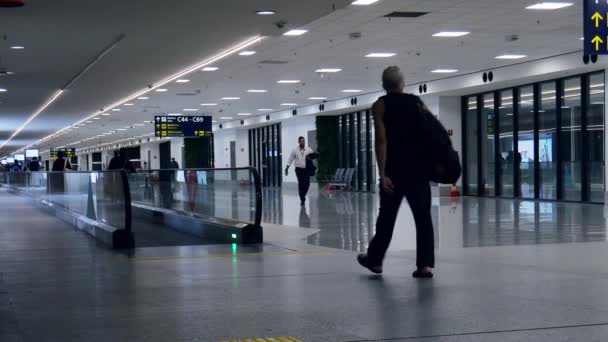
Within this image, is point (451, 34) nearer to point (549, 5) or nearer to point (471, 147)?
point (549, 5)

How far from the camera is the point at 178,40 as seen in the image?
1662 centimetres

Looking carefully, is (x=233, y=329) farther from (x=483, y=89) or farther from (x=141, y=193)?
(x=483, y=89)

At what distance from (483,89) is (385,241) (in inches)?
791

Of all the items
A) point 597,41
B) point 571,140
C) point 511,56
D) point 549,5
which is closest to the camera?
point 597,41

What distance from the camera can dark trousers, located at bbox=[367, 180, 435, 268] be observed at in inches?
250

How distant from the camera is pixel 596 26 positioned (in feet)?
30.2

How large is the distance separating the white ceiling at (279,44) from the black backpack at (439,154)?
271 inches

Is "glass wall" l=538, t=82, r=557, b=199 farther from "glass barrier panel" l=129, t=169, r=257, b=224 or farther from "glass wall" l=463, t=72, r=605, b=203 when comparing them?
"glass barrier panel" l=129, t=169, r=257, b=224

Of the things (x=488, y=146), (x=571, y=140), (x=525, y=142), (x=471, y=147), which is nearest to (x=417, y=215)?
(x=571, y=140)

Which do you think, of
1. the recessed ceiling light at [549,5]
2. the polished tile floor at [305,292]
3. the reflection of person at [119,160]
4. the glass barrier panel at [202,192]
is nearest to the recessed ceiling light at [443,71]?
the recessed ceiling light at [549,5]

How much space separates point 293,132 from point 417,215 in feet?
112

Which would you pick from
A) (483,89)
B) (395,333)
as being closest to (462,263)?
(395,333)

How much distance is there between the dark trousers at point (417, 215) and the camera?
6340 mm

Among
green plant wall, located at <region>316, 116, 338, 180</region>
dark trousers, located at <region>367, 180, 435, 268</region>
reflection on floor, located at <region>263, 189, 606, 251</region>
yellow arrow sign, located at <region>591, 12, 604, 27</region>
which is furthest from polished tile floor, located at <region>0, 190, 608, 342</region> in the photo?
green plant wall, located at <region>316, 116, 338, 180</region>
